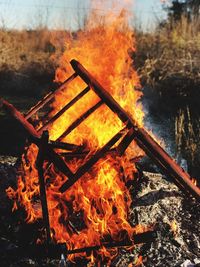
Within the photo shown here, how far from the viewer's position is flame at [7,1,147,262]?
4.39m

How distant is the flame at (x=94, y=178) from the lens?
4.39 metres

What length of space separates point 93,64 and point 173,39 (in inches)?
347

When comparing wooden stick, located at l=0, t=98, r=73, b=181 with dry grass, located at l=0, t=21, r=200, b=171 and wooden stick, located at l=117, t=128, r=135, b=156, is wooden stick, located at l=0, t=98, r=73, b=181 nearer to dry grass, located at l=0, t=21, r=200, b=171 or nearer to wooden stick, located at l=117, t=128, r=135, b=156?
wooden stick, located at l=117, t=128, r=135, b=156

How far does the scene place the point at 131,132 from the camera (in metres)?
3.79

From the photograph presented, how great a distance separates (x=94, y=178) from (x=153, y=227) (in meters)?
0.81

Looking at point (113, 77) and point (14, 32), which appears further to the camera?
point (14, 32)

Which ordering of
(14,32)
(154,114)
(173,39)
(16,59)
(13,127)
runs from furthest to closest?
1. (14,32)
2. (16,59)
3. (173,39)
4. (154,114)
5. (13,127)

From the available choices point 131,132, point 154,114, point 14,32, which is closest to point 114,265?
point 131,132

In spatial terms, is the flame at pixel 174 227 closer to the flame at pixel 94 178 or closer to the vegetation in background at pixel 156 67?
the flame at pixel 94 178

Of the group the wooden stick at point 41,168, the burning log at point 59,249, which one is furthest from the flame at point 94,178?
the wooden stick at point 41,168

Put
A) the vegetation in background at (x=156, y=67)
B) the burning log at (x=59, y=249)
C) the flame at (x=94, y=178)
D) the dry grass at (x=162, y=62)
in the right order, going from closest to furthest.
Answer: the burning log at (x=59, y=249), the flame at (x=94, y=178), the dry grass at (x=162, y=62), the vegetation in background at (x=156, y=67)

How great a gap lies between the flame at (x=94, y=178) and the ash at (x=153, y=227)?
0.16 meters

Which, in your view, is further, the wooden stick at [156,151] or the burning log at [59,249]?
the burning log at [59,249]

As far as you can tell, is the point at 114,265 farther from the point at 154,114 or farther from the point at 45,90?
the point at 45,90
